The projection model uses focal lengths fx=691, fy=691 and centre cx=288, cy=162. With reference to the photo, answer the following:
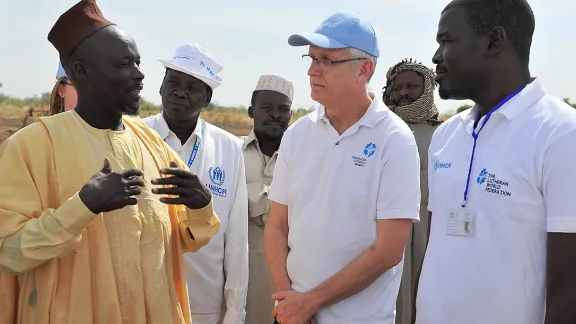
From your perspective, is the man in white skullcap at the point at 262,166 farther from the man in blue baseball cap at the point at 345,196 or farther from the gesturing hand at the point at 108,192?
the gesturing hand at the point at 108,192

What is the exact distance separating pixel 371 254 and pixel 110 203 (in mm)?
1376

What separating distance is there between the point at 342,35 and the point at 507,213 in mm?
1404

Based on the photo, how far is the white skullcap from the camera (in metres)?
5.48

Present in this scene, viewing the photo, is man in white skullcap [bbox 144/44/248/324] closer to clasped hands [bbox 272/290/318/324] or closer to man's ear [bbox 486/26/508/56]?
clasped hands [bbox 272/290/318/324]

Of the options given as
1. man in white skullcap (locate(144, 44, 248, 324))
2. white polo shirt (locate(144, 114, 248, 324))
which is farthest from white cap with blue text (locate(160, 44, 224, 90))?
white polo shirt (locate(144, 114, 248, 324))

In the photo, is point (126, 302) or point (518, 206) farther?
point (126, 302)

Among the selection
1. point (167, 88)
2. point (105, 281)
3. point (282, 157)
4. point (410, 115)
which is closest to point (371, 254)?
point (282, 157)

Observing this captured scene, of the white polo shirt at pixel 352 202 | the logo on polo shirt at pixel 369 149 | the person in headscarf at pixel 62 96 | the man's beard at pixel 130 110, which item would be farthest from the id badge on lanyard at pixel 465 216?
the person in headscarf at pixel 62 96

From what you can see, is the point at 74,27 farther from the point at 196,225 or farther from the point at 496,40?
the point at 496,40

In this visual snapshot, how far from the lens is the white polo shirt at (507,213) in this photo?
2561 mm

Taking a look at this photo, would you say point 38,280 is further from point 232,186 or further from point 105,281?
point 232,186

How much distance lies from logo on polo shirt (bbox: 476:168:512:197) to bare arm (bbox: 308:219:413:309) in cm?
74

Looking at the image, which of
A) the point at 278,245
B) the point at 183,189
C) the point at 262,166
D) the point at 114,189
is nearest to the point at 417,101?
the point at 262,166

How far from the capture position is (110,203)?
262cm
